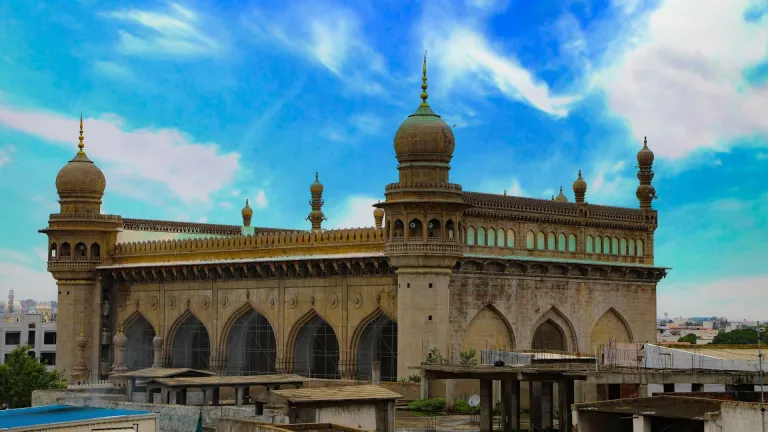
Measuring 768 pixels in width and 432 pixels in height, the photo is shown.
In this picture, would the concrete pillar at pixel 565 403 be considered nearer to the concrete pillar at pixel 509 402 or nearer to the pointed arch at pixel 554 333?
the concrete pillar at pixel 509 402

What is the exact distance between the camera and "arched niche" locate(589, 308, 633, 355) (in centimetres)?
6234

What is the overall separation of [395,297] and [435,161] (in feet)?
19.6

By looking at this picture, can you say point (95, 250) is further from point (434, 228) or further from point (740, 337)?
point (740, 337)

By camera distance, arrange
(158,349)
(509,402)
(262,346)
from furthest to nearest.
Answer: (158,349) → (262,346) → (509,402)

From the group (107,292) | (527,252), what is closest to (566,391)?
(527,252)

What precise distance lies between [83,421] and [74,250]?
39435 millimetres

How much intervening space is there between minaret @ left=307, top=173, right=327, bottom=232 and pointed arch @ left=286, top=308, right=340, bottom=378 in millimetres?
12820

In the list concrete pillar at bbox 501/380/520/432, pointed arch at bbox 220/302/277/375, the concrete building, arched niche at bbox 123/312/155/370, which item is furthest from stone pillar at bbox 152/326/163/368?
the concrete building

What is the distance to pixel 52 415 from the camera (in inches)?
1417

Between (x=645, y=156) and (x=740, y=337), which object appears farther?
(x=740, y=337)

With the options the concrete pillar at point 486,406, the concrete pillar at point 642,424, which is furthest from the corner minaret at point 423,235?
the concrete pillar at point 642,424

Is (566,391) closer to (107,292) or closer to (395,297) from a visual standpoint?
(395,297)

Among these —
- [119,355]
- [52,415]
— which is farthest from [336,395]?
[119,355]

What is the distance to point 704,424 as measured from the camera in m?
34.4
